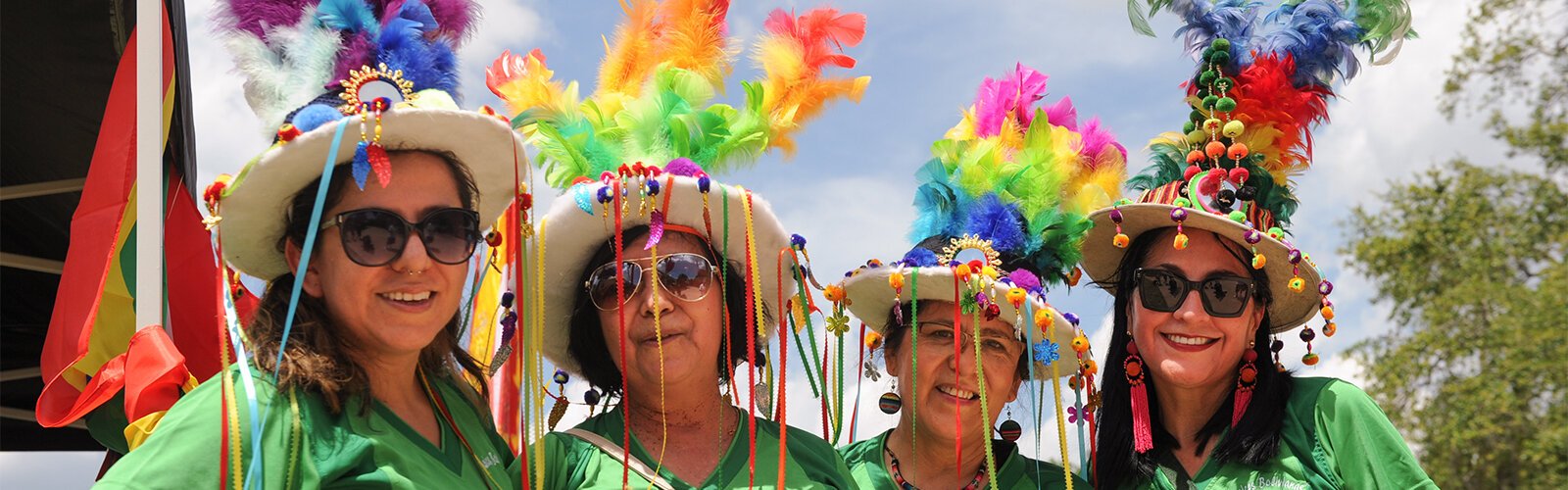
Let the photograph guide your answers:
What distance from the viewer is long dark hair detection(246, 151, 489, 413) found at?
255 centimetres

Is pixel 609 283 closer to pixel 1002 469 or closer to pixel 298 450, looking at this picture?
pixel 298 450

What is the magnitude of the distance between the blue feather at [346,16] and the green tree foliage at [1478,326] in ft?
48.5

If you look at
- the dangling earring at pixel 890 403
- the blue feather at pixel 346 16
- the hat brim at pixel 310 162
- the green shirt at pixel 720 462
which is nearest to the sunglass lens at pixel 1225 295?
the dangling earring at pixel 890 403

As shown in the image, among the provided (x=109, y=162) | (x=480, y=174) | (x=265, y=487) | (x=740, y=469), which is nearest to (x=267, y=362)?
(x=265, y=487)

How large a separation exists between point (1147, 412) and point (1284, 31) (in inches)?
49.5

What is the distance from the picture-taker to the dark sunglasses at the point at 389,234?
262 cm

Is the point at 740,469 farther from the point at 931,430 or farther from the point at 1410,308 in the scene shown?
the point at 1410,308

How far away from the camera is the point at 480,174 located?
9.80 ft

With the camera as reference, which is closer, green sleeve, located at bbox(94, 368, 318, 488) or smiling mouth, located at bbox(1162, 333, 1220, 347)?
green sleeve, located at bbox(94, 368, 318, 488)

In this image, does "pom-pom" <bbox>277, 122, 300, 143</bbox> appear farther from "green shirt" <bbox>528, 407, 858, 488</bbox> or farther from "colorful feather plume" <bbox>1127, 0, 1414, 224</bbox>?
"colorful feather plume" <bbox>1127, 0, 1414, 224</bbox>

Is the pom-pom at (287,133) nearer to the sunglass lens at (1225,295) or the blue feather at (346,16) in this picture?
the blue feather at (346,16)

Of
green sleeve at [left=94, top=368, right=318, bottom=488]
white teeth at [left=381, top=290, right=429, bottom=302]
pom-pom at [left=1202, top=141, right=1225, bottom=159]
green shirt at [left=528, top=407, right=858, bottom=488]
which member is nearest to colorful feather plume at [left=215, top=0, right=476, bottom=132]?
white teeth at [left=381, top=290, right=429, bottom=302]

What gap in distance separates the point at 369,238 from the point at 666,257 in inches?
33.3

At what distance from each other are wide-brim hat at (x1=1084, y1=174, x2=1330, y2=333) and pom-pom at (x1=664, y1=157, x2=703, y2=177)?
49.4 inches
